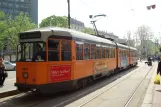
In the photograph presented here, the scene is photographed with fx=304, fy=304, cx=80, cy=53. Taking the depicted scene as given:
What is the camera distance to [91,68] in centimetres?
1708

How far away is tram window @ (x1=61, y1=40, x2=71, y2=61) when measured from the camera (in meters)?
13.3

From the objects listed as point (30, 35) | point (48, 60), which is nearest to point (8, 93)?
point (48, 60)

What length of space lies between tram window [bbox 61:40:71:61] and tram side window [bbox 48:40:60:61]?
325mm

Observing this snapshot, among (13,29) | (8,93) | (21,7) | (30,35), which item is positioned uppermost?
(21,7)

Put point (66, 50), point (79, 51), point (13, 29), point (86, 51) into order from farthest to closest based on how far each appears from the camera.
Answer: point (13, 29), point (86, 51), point (79, 51), point (66, 50)

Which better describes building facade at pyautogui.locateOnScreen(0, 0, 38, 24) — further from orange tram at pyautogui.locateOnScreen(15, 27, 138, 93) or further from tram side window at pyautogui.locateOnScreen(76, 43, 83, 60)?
orange tram at pyautogui.locateOnScreen(15, 27, 138, 93)

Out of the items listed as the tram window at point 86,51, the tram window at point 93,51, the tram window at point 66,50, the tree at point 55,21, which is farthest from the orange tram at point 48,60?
the tree at point 55,21

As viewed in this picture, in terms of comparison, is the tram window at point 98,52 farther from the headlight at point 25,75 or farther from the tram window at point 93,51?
the headlight at point 25,75

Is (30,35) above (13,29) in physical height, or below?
below

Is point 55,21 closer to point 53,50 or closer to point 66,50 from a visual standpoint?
point 66,50

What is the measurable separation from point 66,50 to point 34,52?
1602 millimetres

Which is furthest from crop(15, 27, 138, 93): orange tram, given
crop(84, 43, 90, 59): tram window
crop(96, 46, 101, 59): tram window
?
crop(96, 46, 101, 59): tram window

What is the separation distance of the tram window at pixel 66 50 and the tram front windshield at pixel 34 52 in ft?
3.52

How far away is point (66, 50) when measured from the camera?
44.2ft
